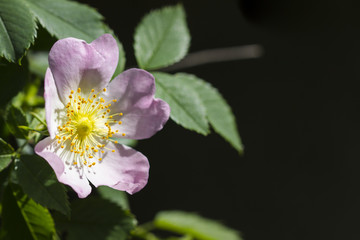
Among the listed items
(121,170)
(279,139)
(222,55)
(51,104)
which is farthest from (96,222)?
(279,139)

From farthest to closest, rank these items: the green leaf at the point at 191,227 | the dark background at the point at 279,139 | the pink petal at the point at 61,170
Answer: the dark background at the point at 279,139 → the green leaf at the point at 191,227 → the pink petal at the point at 61,170

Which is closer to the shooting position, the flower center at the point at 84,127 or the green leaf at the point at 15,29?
the green leaf at the point at 15,29

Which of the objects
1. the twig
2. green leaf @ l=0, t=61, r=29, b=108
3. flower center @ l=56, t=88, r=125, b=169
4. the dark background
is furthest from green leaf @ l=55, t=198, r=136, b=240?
the dark background

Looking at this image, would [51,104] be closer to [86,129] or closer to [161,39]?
[86,129]

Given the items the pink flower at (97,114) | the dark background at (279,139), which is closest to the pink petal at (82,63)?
the pink flower at (97,114)

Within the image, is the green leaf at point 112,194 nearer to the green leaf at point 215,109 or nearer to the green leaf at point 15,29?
the green leaf at point 215,109

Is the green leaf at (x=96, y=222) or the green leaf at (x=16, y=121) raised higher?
the green leaf at (x=16, y=121)

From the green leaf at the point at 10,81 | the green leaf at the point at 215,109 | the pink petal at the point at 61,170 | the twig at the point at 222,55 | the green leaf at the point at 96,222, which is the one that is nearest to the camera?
the pink petal at the point at 61,170
